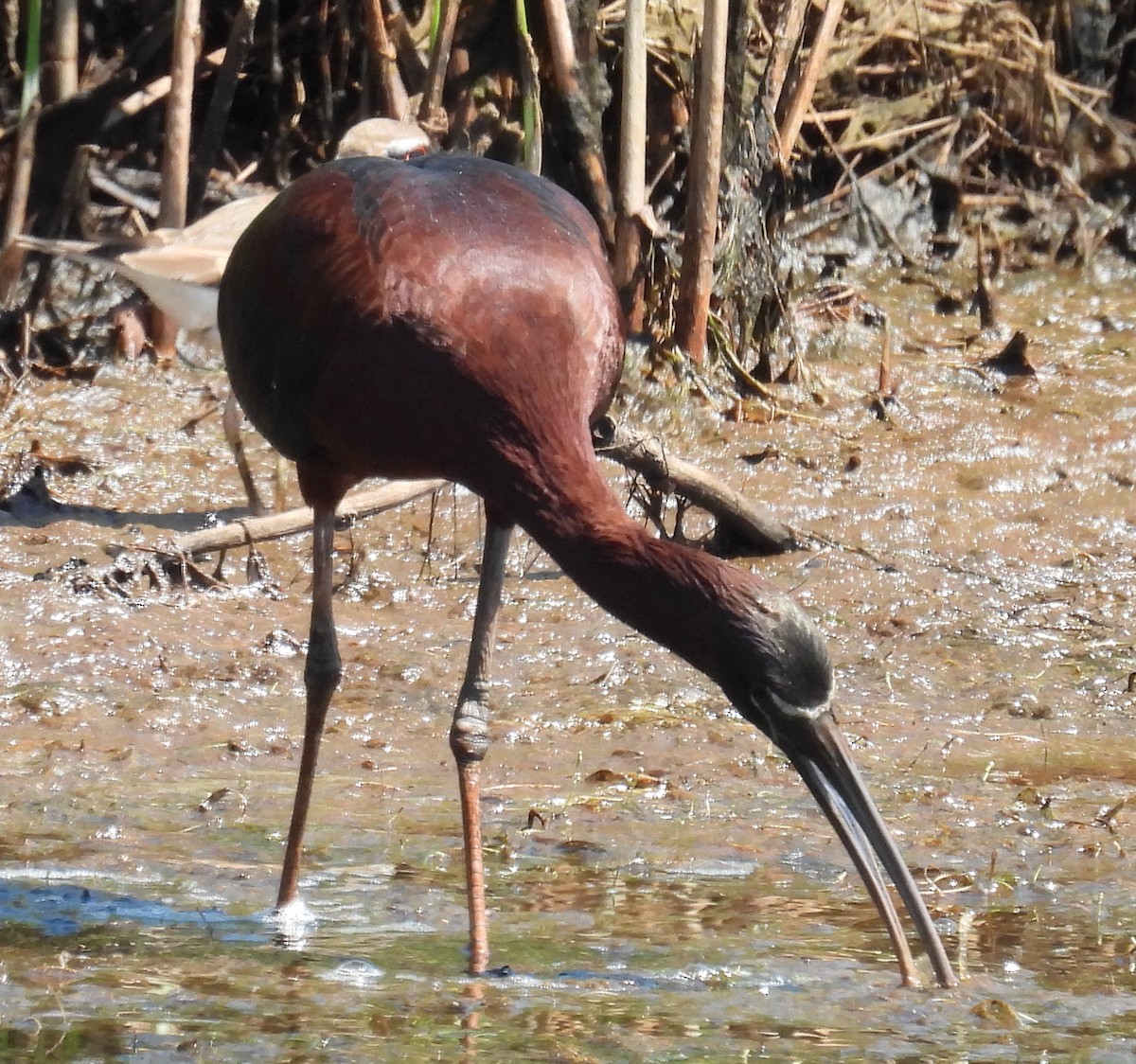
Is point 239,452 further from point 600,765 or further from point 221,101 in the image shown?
point 600,765

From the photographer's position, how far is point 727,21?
7.59 meters

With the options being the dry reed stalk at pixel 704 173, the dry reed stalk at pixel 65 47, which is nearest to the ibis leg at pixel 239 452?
the dry reed stalk at pixel 704 173

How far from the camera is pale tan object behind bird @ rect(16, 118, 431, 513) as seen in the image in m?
6.98

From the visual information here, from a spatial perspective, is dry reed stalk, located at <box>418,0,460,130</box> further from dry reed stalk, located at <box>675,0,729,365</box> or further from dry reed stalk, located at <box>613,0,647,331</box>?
dry reed stalk, located at <box>675,0,729,365</box>

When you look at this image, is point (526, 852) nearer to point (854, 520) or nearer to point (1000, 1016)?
point (1000, 1016)

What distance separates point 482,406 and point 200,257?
131 inches

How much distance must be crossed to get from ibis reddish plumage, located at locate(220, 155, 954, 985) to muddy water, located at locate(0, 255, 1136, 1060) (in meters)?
0.25

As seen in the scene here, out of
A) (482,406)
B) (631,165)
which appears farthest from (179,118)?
(482,406)

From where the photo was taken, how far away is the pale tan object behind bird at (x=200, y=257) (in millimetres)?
6980

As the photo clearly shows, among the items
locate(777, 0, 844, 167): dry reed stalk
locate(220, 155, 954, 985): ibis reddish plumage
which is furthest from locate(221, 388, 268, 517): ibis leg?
locate(777, 0, 844, 167): dry reed stalk

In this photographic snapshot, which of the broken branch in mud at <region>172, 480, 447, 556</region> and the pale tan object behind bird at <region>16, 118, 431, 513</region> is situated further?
the pale tan object behind bird at <region>16, 118, 431, 513</region>

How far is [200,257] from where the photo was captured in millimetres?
7027

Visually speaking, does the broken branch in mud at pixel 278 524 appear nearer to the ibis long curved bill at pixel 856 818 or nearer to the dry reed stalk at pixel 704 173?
the dry reed stalk at pixel 704 173

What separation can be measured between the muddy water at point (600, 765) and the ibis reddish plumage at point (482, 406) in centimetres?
25
